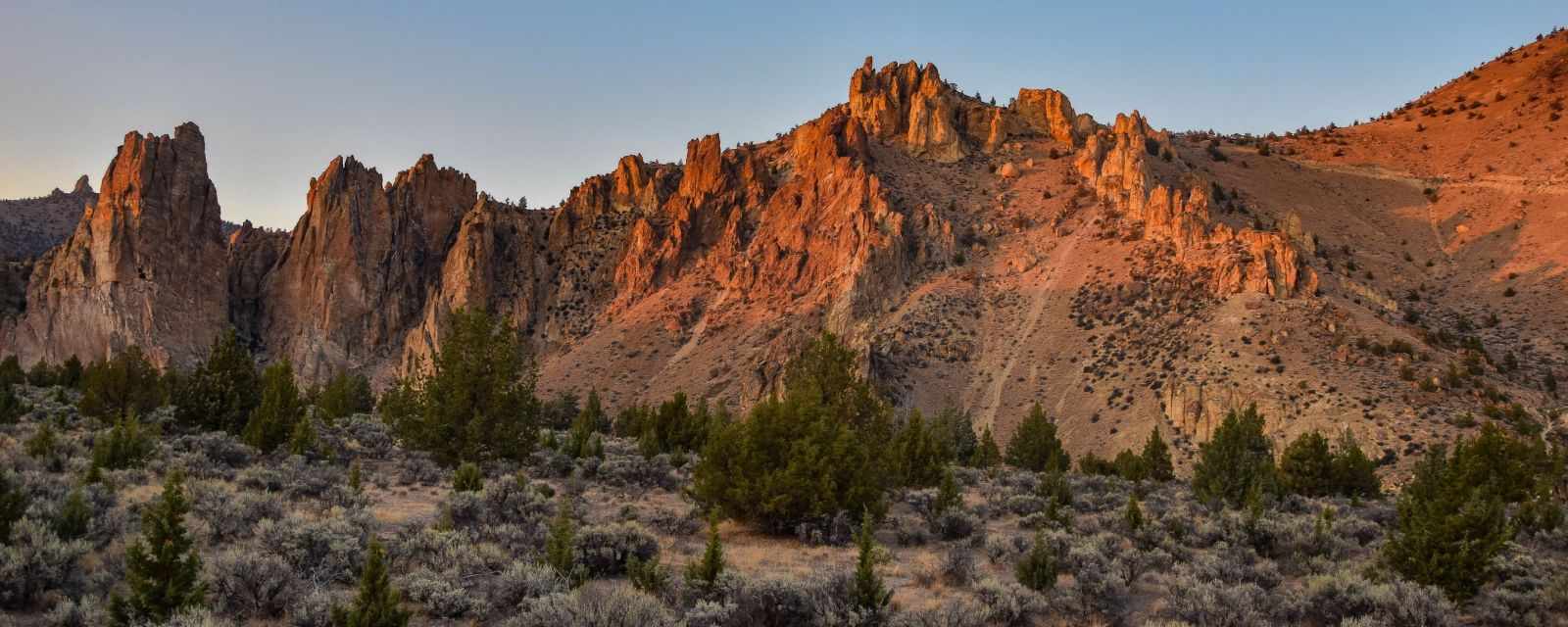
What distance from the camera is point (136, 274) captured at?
8731 cm

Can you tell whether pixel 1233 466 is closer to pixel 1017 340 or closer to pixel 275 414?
pixel 275 414

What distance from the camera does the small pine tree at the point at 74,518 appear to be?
34.7ft

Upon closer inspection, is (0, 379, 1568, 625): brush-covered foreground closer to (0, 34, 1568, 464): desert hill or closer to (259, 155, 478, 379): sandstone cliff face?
(0, 34, 1568, 464): desert hill

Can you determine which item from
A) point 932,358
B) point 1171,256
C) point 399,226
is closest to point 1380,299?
point 1171,256

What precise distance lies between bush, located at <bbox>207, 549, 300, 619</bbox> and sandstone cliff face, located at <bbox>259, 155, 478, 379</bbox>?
92.6 meters

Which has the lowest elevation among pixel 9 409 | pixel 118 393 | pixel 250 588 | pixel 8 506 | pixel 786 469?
pixel 250 588

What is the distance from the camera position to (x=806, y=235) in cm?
8544

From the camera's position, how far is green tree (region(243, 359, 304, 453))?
787 inches

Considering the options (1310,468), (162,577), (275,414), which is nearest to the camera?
(162,577)

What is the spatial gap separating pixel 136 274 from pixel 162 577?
9827cm

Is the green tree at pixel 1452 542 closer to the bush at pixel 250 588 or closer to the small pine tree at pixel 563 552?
the small pine tree at pixel 563 552

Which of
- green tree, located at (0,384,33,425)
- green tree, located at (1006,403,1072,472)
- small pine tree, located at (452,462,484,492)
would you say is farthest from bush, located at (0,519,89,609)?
green tree, located at (1006,403,1072,472)

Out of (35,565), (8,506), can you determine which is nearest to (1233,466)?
(35,565)

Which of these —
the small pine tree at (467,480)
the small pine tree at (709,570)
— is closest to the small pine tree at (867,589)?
the small pine tree at (709,570)
